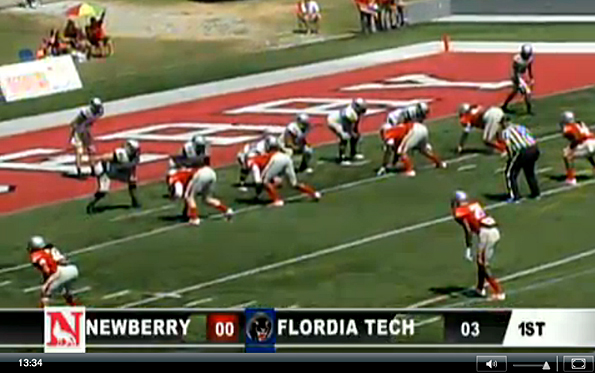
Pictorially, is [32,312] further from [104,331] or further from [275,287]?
[275,287]

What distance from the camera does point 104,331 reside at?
1844 centimetres

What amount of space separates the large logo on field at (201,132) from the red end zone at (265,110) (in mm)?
18

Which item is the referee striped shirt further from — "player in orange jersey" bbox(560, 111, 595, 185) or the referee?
"player in orange jersey" bbox(560, 111, 595, 185)

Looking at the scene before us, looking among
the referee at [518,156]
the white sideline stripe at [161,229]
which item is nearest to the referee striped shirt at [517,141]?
the referee at [518,156]

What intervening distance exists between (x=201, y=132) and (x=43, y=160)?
348 cm

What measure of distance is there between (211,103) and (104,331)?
2208cm

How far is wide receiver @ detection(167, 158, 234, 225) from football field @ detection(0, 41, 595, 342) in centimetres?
26

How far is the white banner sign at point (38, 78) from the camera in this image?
136 ft

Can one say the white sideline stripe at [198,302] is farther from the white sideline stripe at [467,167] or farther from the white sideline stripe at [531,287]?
the white sideline stripe at [467,167]

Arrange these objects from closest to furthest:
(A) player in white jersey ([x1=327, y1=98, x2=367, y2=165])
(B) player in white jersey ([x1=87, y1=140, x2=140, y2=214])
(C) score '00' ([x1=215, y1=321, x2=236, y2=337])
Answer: (C) score '00' ([x1=215, y1=321, x2=236, y2=337]) → (B) player in white jersey ([x1=87, y1=140, x2=140, y2=214]) → (A) player in white jersey ([x1=327, y1=98, x2=367, y2=165])
